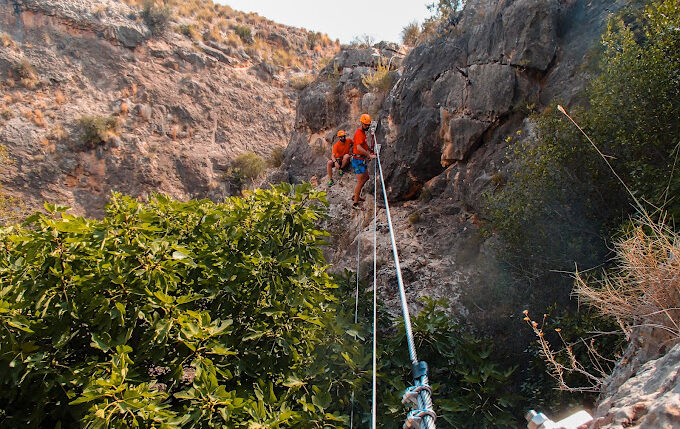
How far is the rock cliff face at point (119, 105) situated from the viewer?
21.5 metres

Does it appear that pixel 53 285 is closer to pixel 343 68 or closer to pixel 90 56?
pixel 343 68

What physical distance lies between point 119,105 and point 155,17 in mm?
7209

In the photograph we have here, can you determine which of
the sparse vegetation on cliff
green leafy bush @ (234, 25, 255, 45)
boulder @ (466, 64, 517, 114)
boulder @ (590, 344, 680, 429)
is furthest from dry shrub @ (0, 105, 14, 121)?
boulder @ (590, 344, 680, 429)

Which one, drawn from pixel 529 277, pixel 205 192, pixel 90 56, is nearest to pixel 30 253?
pixel 529 277

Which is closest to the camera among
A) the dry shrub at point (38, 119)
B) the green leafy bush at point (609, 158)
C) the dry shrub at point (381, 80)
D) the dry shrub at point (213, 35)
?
the green leafy bush at point (609, 158)

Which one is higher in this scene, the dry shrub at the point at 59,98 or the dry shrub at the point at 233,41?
the dry shrub at the point at 233,41

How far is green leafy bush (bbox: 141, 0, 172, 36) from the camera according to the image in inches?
1093

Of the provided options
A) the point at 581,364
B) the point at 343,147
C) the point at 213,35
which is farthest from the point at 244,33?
the point at 581,364

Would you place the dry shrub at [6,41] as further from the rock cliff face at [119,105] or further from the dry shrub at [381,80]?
the dry shrub at [381,80]

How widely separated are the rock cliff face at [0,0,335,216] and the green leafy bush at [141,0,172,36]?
45cm

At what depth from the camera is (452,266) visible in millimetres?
7723

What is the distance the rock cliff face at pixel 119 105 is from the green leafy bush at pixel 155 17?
445mm

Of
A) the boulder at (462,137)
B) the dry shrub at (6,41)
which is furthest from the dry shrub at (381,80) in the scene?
the dry shrub at (6,41)

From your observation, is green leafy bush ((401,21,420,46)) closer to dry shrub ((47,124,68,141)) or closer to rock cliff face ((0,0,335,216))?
rock cliff face ((0,0,335,216))
